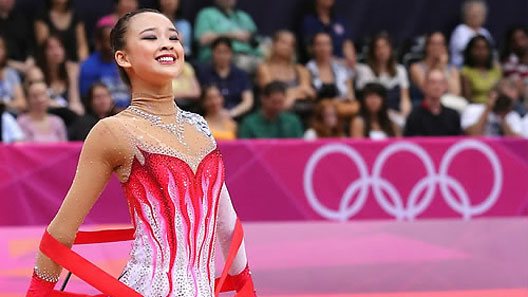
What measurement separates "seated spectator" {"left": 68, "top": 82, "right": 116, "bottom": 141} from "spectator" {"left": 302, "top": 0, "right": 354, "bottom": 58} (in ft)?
9.42

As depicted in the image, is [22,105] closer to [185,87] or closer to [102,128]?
[185,87]

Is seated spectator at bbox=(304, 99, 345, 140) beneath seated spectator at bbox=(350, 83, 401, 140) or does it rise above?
beneath

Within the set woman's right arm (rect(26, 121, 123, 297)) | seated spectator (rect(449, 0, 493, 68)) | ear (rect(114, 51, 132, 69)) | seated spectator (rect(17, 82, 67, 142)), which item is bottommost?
woman's right arm (rect(26, 121, 123, 297))

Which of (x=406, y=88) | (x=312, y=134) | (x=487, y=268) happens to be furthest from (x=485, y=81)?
(x=487, y=268)

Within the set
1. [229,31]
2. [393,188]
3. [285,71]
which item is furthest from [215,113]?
[393,188]

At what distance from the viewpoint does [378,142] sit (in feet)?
25.4

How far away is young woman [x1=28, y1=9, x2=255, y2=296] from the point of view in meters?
2.97

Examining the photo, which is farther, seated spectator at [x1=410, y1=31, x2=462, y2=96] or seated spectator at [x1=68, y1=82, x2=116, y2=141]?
seated spectator at [x1=410, y1=31, x2=462, y2=96]

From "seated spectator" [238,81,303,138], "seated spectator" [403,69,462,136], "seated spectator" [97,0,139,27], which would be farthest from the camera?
"seated spectator" [97,0,139,27]

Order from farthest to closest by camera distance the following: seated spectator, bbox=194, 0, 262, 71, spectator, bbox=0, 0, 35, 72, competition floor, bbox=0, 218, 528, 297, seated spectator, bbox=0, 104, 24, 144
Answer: seated spectator, bbox=194, 0, 262, 71 < spectator, bbox=0, 0, 35, 72 < seated spectator, bbox=0, 104, 24, 144 < competition floor, bbox=0, 218, 528, 297

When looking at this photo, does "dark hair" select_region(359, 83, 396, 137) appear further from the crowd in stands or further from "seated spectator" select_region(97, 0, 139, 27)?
"seated spectator" select_region(97, 0, 139, 27)

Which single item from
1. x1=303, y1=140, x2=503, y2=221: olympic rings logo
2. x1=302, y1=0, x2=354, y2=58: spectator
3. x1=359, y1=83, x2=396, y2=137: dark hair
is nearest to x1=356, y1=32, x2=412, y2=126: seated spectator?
x1=302, y1=0, x2=354, y2=58: spectator

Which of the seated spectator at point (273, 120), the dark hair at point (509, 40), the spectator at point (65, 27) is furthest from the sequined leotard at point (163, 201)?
the dark hair at point (509, 40)

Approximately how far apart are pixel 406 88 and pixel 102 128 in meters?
7.47
